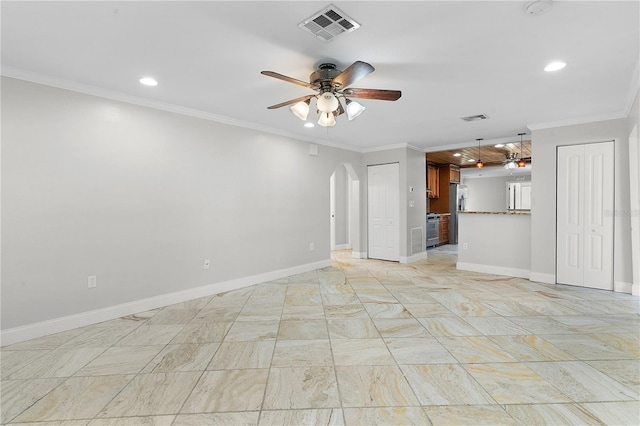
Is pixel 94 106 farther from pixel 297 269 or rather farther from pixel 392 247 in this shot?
pixel 392 247

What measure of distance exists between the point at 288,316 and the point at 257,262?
62.8 inches

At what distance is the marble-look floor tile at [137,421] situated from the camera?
1720 millimetres

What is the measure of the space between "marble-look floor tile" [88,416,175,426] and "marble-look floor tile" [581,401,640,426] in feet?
8.16

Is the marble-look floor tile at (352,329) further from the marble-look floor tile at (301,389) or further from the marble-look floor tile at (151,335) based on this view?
the marble-look floor tile at (151,335)

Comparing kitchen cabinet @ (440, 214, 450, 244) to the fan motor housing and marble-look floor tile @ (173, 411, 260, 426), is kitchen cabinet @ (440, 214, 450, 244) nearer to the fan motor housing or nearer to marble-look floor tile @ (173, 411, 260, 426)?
the fan motor housing

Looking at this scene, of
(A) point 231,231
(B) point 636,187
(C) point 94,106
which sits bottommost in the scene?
(A) point 231,231

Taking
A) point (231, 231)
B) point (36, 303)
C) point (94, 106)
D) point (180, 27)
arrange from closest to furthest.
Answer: point (180, 27)
point (36, 303)
point (94, 106)
point (231, 231)

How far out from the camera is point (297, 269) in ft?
17.8

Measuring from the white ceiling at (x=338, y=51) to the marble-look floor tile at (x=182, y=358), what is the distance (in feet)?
8.31

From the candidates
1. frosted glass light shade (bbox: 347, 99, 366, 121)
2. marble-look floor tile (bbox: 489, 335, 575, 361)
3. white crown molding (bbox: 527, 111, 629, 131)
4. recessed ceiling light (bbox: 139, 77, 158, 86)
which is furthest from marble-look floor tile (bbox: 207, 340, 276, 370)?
white crown molding (bbox: 527, 111, 629, 131)

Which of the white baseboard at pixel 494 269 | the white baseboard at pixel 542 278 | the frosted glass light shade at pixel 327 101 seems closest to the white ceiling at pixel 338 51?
the frosted glass light shade at pixel 327 101

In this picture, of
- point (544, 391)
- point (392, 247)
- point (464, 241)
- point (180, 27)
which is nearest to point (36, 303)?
point (180, 27)

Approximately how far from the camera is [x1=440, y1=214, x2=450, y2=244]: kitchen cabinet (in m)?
9.11

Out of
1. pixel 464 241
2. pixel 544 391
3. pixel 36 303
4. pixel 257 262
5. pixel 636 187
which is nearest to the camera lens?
pixel 544 391
